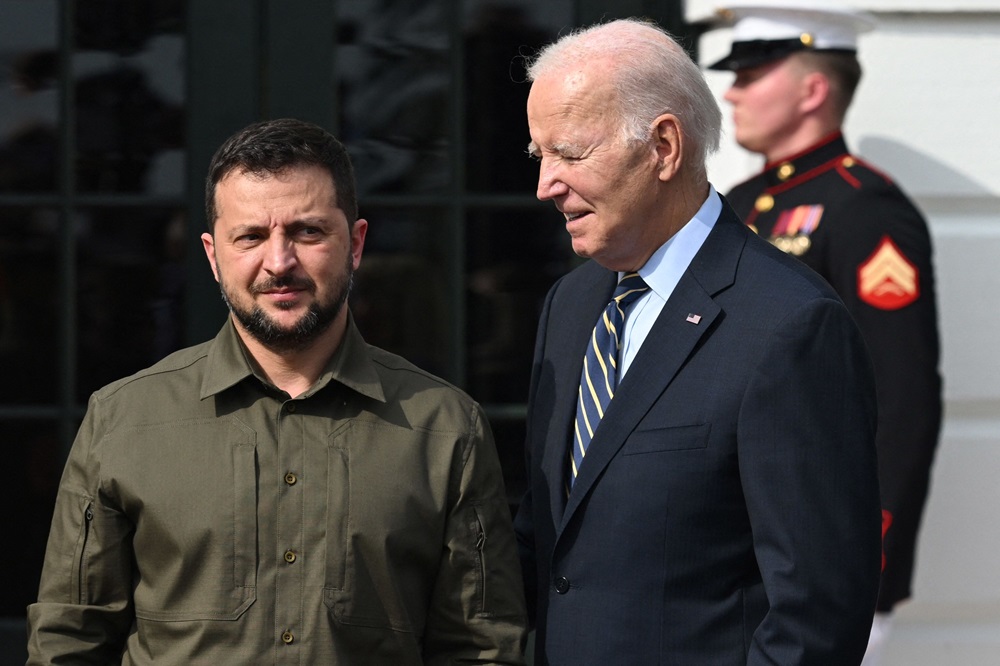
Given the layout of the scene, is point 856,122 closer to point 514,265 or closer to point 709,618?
point 514,265

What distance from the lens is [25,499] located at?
158 inches

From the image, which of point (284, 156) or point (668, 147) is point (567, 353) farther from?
point (284, 156)

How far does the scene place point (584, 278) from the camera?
8.47ft

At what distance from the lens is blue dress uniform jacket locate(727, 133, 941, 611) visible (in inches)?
137

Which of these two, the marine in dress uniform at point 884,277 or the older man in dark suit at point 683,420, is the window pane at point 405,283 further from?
the older man in dark suit at point 683,420

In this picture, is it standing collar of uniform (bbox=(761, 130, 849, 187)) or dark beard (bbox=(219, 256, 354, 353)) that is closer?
dark beard (bbox=(219, 256, 354, 353))

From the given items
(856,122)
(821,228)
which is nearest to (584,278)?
(821,228)

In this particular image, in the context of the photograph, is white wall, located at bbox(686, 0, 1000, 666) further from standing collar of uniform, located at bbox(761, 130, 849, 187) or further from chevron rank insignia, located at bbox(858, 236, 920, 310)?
chevron rank insignia, located at bbox(858, 236, 920, 310)

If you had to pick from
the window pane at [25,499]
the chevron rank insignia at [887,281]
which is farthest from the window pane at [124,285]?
the chevron rank insignia at [887,281]

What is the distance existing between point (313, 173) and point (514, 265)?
1.96 m

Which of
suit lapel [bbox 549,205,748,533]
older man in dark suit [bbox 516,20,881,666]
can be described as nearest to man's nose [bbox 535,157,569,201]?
older man in dark suit [bbox 516,20,881,666]

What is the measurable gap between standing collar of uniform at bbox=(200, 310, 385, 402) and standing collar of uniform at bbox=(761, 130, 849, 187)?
70.6 inches

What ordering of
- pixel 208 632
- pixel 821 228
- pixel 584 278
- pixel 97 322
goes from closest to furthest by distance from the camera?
1. pixel 208 632
2. pixel 584 278
3. pixel 821 228
4. pixel 97 322

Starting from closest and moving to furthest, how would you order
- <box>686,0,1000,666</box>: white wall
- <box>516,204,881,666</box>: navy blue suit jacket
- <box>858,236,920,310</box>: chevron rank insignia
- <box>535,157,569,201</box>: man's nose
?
1. <box>516,204,881,666</box>: navy blue suit jacket
2. <box>535,157,569,201</box>: man's nose
3. <box>858,236,920,310</box>: chevron rank insignia
4. <box>686,0,1000,666</box>: white wall
